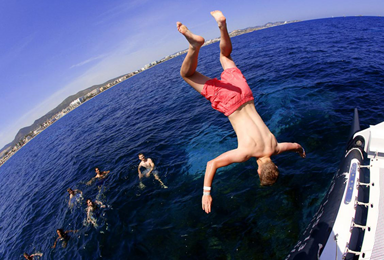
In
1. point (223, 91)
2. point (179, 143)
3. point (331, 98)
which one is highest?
point (223, 91)

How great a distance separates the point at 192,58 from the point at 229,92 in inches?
39.8

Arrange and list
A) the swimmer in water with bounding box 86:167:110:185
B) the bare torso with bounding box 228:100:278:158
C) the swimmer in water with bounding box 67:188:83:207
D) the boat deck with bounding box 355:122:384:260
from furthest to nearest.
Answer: the swimmer in water with bounding box 86:167:110:185, the swimmer in water with bounding box 67:188:83:207, the bare torso with bounding box 228:100:278:158, the boat deck with bounding box 355:122:384:260

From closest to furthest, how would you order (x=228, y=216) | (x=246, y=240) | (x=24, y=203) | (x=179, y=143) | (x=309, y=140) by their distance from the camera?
(x=246, y=240) → (x=228, y=216) → (x=309, y=140) → (x=179, y=143) → (x=24, y=203)

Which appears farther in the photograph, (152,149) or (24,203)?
(24,203)

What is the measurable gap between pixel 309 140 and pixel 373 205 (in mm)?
4528

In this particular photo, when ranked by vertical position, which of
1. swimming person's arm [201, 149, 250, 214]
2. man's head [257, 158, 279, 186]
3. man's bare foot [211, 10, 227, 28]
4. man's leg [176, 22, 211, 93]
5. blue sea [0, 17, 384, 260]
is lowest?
blue sea [0, 17, 384, 260]

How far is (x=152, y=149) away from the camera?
1282 centimetres

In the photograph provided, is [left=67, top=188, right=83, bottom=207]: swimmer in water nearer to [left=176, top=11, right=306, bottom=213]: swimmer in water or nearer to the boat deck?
[left=176, top=11, right=306, bottom=213]: swimmer in water

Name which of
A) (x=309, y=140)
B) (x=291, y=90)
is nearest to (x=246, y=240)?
(x=309, y=140)

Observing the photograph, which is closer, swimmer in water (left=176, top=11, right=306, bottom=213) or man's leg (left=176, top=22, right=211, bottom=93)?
man's leg (left=176, top=22, right=211, bottom=93)

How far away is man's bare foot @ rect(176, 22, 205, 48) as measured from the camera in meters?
3.02

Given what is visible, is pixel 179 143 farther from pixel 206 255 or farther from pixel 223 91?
pixel 223 91

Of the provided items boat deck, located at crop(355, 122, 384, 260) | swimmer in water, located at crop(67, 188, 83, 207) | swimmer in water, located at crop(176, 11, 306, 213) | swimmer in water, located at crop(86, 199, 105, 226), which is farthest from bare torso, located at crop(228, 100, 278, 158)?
swimmer in water, located at crop(67, 188, 83, 207)

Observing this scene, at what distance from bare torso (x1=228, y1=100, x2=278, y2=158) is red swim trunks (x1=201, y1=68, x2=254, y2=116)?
161 mm
